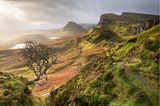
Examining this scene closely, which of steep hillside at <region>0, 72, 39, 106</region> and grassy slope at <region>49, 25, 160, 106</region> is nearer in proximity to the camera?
grassy slope at <region>49, 25, 160, 106</region>

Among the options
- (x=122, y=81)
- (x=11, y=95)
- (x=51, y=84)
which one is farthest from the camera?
(x=51, y=84)

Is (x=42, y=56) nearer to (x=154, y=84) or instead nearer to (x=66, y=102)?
(x=66, y=102)

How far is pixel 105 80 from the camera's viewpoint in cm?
2802

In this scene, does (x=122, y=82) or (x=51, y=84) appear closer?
(x=122, y=82)

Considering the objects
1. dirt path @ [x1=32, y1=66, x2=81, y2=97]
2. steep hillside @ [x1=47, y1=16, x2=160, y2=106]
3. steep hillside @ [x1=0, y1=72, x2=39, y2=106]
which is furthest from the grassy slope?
dirt path @ [x1=32, y1=66, x2=81, y2=97]

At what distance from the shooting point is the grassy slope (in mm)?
23969

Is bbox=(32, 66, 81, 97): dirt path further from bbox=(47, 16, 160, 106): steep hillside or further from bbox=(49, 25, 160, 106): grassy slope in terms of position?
bbox=(47, 16, 160, 106): steep hillside

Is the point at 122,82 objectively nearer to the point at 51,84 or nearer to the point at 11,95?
the point at 11,95

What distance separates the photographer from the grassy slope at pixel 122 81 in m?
24.0

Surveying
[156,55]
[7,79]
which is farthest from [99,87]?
[7,79]

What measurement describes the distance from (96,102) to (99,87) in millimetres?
2009

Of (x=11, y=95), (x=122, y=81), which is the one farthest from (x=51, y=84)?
(x=122, y=81)

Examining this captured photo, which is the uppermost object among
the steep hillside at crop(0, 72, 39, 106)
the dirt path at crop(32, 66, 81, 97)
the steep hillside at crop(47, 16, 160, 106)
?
the steep hillside at crop(47, 16, 160, 106)

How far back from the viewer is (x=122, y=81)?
26.1 metres
